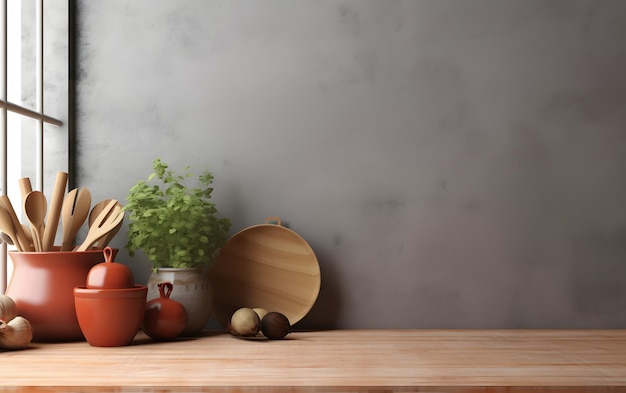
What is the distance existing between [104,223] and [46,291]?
0.68ft

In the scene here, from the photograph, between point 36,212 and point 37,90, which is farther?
point 37,90

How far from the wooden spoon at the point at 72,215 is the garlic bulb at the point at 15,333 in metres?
0.21

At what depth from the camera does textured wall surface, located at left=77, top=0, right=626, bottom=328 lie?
1647 mm

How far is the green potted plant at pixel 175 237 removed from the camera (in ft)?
4.85

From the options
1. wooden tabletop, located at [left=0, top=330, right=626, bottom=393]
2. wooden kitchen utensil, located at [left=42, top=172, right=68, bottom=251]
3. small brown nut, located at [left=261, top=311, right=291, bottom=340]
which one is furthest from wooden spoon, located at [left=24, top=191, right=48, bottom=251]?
small brown nut, located at [left=261, top=311, right=291, bottom=340]

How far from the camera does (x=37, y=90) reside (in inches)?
63.3

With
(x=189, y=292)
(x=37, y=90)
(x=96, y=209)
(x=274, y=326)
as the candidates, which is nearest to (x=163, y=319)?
(x=189, y=292)

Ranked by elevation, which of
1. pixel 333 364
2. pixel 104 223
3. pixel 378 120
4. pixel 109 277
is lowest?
pixel 333 364

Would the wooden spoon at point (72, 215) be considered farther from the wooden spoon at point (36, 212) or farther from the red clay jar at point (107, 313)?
the red clay jar at point (107, 313)

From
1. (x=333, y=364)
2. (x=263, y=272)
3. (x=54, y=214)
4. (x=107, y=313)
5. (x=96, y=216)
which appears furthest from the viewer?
(x=263, y=272)

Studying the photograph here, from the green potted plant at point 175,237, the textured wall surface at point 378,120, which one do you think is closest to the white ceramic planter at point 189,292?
the green potted plant at point 175,237

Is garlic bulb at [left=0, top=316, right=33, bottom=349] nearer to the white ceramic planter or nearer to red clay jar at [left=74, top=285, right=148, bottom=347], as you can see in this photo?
red clay jar at [left=74, top=285, right=148, bottom=347]

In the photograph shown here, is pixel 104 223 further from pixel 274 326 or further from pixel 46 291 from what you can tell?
pixel 274 326

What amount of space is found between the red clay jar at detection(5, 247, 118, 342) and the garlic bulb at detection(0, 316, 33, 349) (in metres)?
0.07
